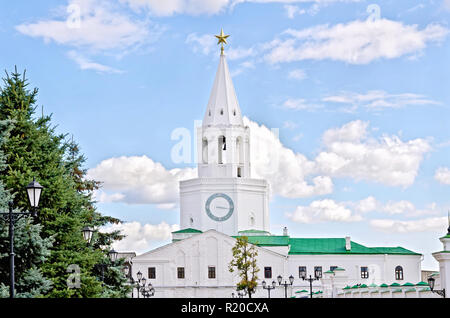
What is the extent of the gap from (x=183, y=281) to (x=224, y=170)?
13.5m

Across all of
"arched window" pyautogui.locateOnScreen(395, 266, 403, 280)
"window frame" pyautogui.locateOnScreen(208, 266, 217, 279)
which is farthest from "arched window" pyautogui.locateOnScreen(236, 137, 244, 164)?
"arched window" pyautogui.locateOnScreen(395, 266, 403, 280)

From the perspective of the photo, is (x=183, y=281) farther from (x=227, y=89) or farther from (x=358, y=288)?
(x=358, y=288)

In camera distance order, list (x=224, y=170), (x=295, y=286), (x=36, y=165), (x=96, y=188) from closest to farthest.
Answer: (x=36, y=165) < (x=96, y=188) < (x=295, y=286) < (x=224, y=170)

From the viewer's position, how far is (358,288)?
46031 millimetres

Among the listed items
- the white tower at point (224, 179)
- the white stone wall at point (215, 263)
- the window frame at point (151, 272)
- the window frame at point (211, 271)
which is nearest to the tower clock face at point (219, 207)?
the white tower at point (224, 179)

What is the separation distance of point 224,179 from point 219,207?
324 centimetres

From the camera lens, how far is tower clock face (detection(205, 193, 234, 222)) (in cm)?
9662

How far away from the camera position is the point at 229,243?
92250 mm

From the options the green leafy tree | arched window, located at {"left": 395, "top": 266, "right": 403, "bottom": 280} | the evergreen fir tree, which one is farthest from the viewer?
arched window, located at {"left": 395, "top": 266, "right": 403, "bottom": 280}

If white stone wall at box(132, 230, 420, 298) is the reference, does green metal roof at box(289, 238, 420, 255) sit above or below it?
above

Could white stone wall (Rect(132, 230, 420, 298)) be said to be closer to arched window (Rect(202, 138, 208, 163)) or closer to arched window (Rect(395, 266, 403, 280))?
arched window (Rect(395, 266, 403, 280))

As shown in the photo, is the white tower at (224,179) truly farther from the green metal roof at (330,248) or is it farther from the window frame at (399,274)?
the window frame at (399,274)

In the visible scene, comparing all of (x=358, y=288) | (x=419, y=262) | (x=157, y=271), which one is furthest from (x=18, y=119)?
(x=419, y=262)

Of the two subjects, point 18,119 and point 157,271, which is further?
point 157,271
